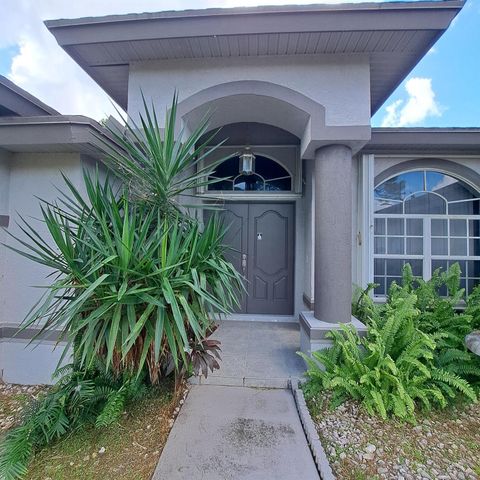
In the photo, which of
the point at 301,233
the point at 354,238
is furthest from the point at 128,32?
the point at 354,238

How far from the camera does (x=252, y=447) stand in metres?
2.32

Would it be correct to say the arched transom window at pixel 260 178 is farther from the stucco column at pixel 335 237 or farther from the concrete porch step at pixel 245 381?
the concrete porch step at pixel 245 381

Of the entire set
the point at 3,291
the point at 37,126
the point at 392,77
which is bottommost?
the point at 3,291

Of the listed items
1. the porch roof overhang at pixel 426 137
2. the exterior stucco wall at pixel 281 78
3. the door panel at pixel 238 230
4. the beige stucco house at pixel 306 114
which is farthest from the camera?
the door panel at pixel 238 230

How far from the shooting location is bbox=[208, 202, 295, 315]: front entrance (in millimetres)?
5598

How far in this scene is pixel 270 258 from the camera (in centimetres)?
566

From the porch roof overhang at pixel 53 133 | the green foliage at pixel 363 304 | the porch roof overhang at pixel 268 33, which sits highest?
the porch roof overhang at pixel 268 33

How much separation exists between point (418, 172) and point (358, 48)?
9.03ft

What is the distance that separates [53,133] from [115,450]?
137 inches

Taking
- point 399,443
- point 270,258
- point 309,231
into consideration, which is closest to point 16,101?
point 270,258

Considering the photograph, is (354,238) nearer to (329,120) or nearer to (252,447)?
(329,120)

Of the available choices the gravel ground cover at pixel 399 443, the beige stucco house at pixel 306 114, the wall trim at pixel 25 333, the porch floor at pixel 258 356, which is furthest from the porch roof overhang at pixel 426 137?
the wall trim at pixel 25 333

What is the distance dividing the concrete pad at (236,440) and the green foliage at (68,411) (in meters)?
0.60

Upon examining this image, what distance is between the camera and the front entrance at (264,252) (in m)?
5.60
